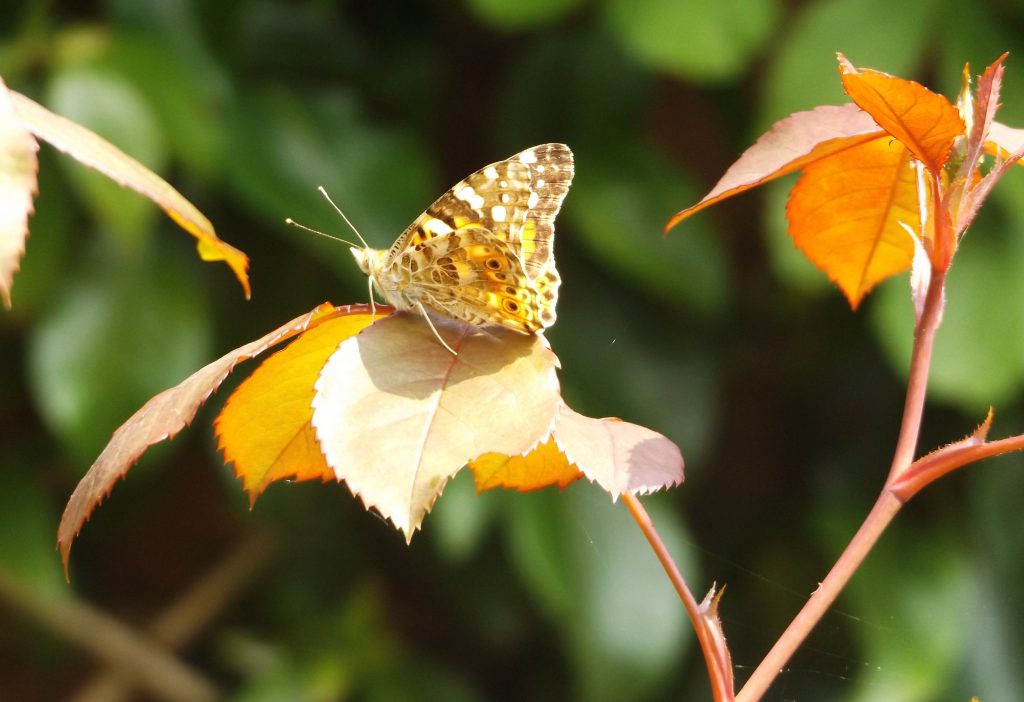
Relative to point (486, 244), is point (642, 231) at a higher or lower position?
lower

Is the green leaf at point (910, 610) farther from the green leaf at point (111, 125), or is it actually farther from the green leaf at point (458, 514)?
the green leaf at point (111, 125)

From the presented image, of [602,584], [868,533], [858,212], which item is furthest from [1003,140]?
[602,584]

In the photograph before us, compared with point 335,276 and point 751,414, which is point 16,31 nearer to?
point 335,276

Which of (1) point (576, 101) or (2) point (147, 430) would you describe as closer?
(2) point (147, 430)

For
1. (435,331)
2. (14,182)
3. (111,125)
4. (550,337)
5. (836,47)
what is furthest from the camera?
(550,337)

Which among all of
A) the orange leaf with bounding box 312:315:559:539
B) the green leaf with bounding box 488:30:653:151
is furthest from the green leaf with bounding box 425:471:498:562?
the orange leaf with bounding box 312:315:559:539

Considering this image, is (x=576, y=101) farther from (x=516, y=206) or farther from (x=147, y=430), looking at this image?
(x=147, y=430)
